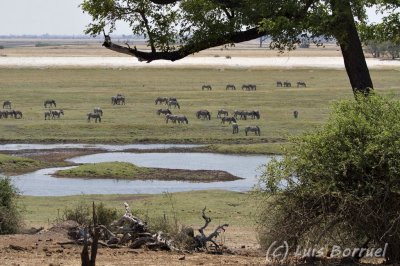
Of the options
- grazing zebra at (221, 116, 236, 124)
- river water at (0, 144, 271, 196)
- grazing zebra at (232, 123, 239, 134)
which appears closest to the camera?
river water at (0, 144, 271, 196)

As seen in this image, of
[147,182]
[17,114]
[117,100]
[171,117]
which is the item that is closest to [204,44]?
[147,182]

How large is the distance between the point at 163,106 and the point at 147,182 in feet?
84.2

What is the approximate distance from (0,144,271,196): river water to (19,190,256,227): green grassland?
172cm

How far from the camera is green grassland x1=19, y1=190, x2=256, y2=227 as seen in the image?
21.7 metres

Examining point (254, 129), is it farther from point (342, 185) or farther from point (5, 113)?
point (342, 185)

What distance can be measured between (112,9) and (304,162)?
4.58 m

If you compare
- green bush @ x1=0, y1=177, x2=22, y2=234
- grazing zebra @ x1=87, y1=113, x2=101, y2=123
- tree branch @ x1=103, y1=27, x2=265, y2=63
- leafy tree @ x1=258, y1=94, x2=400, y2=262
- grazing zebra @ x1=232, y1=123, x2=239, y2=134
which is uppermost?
tree branch @ x1=103, y1=27, x2=265, y2=63

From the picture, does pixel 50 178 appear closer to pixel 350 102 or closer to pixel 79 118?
pixel 79 118

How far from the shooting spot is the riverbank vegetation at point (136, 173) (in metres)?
32.7

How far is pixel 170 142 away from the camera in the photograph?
4366 centimetres

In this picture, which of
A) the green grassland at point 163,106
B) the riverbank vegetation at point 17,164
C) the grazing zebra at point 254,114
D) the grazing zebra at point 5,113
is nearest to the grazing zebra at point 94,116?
the green grassland at point 163,106

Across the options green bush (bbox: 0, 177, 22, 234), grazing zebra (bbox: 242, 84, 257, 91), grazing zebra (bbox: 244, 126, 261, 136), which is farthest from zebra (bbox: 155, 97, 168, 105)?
green bush (bbox: 0, 177, 22, 234)

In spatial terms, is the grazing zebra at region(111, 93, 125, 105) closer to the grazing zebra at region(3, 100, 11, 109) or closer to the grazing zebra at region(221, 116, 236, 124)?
the grazing zebra at region(3, 100, 11, 109)

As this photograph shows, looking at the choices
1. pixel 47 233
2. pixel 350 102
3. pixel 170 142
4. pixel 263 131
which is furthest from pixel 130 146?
pixel 350 102
